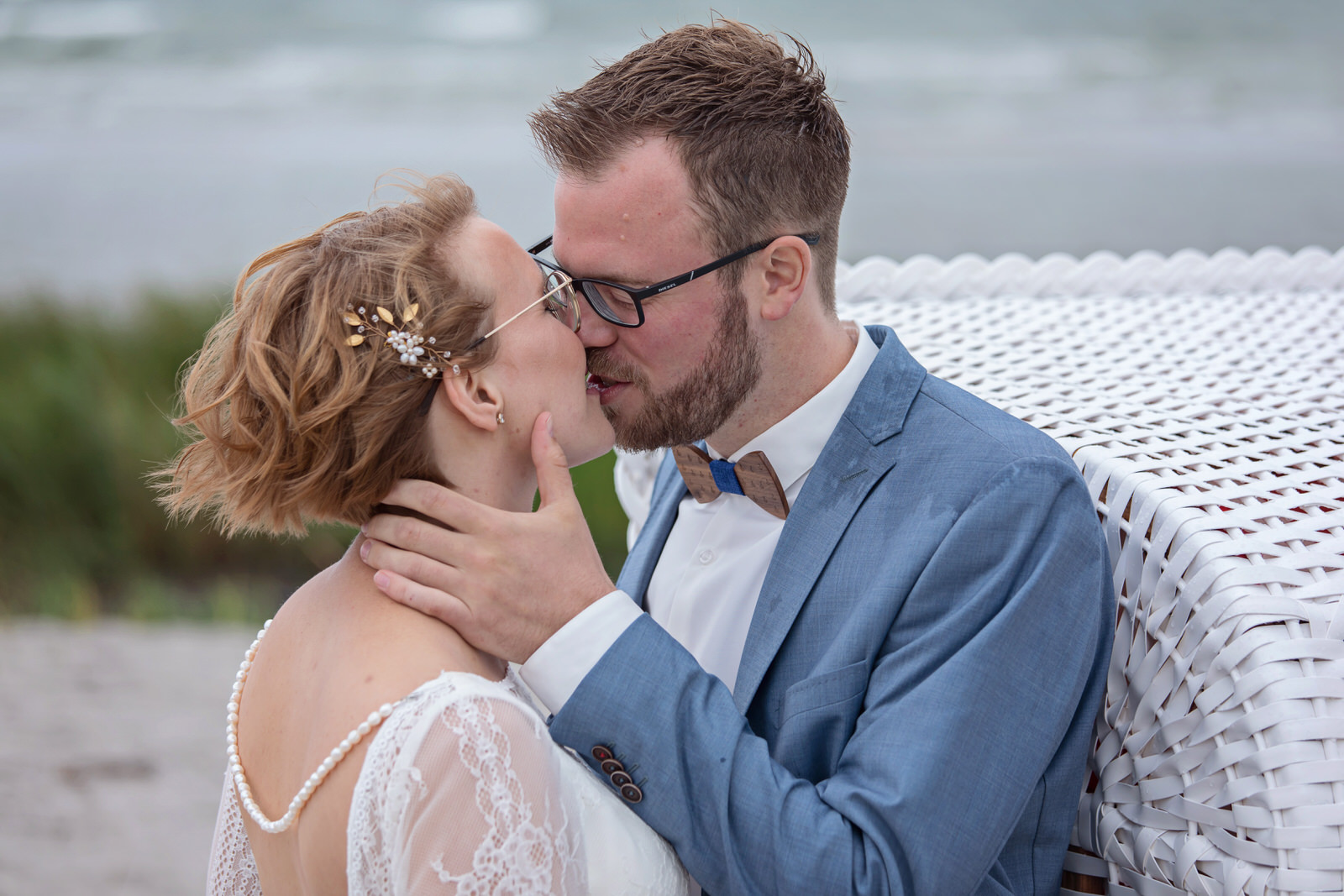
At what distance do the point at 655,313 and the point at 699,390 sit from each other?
0.21 meters

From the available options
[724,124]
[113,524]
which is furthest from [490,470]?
[113,524]

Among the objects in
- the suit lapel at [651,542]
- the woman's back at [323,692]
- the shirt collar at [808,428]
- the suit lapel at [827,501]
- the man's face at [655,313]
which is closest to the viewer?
the woman's back at [323,692]

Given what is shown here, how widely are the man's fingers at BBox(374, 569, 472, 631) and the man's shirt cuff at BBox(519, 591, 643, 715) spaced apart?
15cm

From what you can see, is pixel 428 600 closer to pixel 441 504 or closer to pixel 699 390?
pixel 441 504

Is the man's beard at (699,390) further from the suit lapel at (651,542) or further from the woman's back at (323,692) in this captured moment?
the woman's back at (323,692)

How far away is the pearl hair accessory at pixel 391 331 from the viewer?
1664mm

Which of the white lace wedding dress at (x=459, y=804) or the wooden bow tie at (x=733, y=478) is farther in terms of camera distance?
the wooden bow tie at (x=733, y=478)

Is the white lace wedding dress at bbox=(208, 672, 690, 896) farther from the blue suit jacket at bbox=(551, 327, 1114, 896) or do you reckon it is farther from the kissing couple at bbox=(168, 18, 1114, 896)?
the blue suit jacket at bbox=(551, 327, 1114, 896)

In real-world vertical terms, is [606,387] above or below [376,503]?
above

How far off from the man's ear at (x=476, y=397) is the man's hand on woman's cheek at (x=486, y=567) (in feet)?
0.49

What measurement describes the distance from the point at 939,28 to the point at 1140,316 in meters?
14.8

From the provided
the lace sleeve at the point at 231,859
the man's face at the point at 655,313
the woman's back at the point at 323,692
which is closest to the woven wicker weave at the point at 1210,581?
the man's face at the point at 655,313

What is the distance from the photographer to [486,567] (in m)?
1.68

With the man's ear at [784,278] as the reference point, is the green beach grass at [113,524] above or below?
below
